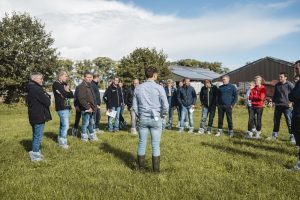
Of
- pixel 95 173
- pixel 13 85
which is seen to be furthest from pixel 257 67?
pixel 95 173

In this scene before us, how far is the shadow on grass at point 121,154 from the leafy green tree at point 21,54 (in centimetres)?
3349

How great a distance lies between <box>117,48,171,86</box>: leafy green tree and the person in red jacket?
42.7 metres

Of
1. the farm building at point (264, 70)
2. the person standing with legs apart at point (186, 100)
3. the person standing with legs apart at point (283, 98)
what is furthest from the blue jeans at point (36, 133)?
the farm building at point (264, 70)

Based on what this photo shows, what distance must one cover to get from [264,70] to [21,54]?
34.2m

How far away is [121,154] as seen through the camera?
34.5 ft

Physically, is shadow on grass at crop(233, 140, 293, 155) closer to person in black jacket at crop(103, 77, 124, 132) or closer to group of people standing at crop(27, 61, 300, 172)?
group of people standing at crop(27, 61, 300, 172)

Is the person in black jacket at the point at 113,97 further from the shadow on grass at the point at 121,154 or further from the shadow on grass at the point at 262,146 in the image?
the shadow on grass at the point at 262,146

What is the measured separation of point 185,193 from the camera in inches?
264

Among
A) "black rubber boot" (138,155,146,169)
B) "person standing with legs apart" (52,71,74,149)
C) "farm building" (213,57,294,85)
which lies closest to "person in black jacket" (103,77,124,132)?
"person standing with legs apart" (52,71,74,149)

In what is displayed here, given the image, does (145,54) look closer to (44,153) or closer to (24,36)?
(24,36)

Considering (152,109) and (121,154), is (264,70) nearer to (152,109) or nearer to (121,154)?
(121,154)

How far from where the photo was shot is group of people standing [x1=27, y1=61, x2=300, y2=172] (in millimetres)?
8312

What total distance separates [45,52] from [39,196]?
41282 mm

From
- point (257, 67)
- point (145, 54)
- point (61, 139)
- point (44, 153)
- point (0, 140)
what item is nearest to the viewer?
point (44, 153)
